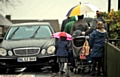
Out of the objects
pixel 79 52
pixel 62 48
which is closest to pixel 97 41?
pixel 79 52

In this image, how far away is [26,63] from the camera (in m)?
12.7

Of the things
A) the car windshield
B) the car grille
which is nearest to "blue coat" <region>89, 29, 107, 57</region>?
the car grille

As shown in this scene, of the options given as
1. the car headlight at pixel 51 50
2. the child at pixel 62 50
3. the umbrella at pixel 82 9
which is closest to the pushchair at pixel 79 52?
the child at pixel 62 50

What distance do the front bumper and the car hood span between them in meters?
0.39

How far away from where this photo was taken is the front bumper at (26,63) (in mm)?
12711

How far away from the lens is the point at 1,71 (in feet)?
43.6

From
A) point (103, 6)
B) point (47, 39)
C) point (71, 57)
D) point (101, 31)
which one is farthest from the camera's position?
point (103, 6)

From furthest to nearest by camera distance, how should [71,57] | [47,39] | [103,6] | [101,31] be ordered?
[103,6]
[47,39]
[71,57]
[101,31]

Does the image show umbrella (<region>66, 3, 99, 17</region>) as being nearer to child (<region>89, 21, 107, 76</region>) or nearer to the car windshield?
the car windshield

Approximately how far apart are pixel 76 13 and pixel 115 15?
1424 mm

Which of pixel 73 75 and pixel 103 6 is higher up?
pixel 103 6

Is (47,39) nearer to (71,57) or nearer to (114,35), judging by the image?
(71,57)

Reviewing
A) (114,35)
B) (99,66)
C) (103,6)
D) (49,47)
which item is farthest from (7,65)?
(103,6)

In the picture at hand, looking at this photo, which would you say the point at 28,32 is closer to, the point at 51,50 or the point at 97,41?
the point at 51,50
